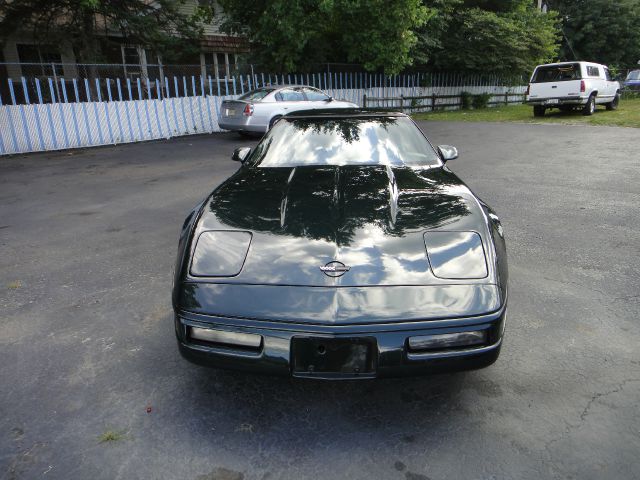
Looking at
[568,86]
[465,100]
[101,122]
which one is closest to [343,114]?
[101,122]

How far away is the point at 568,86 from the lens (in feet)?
53.9

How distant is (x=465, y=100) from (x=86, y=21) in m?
18.3

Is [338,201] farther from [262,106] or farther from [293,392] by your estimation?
[262,106]

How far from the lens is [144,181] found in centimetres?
821

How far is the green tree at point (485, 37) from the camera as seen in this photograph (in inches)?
845

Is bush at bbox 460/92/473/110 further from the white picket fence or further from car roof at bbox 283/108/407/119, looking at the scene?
car roof at bbox 283/108/407/119

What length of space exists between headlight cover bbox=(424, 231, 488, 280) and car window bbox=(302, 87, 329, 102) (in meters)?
12.1

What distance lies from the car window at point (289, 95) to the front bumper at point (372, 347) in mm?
11827

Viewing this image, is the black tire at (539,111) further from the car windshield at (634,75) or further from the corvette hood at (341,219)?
the car windshield at (634,75)

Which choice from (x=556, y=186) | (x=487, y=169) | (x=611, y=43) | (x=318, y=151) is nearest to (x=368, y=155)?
(x=318, y=151)

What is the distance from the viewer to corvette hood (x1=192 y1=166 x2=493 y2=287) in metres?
2.31

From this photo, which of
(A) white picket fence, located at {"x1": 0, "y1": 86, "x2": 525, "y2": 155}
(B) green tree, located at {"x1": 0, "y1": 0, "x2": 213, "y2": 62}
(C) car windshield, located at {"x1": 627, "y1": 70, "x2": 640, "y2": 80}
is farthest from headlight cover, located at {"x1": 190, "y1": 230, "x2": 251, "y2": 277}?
(C) car windshield, located at {"x1": 627, "y1": 70, "x2": 640, "y2": 80}

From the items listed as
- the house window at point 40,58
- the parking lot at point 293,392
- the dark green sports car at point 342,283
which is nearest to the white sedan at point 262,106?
the house window at point 40,58

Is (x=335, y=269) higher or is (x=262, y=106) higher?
(x=262, y=106)
